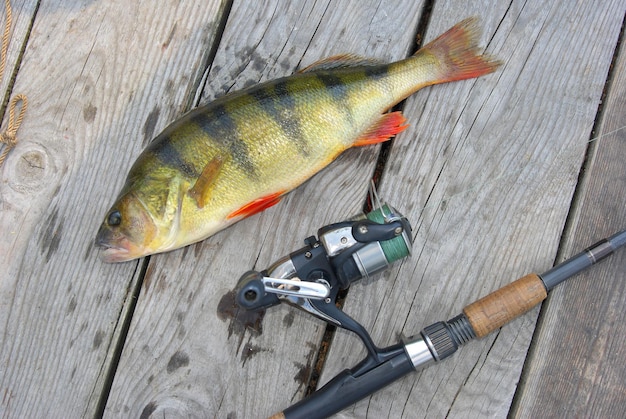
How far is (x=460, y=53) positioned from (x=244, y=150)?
1.14m

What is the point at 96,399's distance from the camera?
237cm

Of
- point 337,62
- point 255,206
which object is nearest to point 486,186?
point 337,62

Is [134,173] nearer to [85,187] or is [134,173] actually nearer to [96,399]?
[85,187]

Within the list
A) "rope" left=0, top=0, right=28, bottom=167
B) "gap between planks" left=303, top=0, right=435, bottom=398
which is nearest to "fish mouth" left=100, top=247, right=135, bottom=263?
"rope" left=0, top=0, right=28, bottom=167

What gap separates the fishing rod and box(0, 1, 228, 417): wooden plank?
0.82 m

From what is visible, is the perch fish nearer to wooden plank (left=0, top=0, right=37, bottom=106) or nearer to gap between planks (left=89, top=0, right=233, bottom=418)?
gap between planks (left=89, top=0, right=233, bottom=418)

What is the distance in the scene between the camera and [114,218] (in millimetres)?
2174

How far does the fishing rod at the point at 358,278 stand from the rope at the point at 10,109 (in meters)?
1.34

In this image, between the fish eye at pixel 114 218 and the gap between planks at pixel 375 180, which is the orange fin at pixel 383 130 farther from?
the fish eye at pixel 114 218

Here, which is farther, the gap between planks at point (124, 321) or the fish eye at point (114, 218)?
the gap between planks at point (124, 321)

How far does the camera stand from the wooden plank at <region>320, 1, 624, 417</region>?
2.33m

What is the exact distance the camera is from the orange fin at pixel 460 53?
2.41 meters

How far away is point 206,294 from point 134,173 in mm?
654

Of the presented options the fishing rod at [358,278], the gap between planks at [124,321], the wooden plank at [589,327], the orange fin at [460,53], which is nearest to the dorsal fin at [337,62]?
the orange fin at [460,53]
